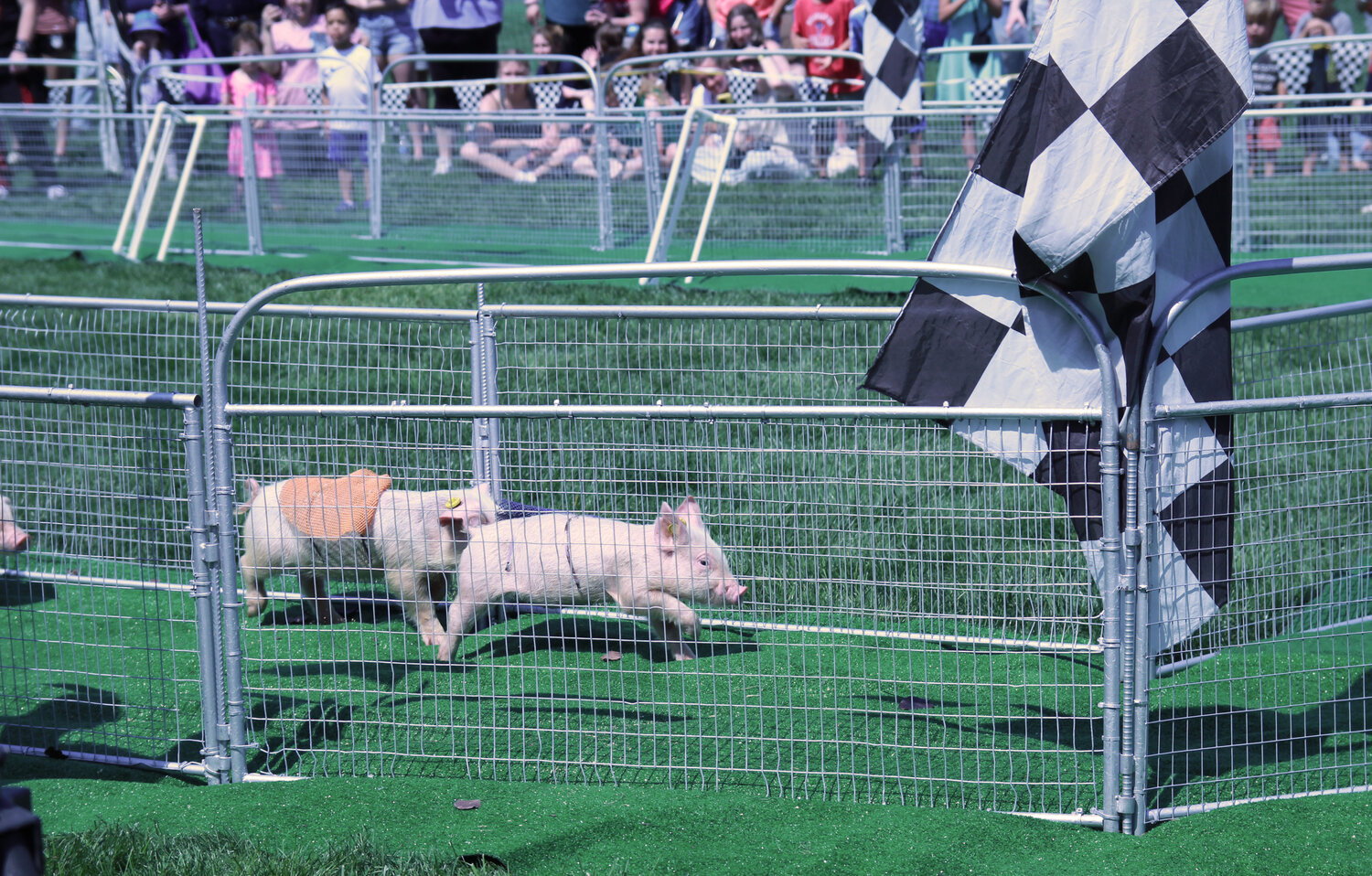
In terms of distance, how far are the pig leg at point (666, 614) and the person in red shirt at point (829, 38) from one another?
9.77m

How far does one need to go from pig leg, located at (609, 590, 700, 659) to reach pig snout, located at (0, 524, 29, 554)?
2.45 meters

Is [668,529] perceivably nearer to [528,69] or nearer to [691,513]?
[691,513]

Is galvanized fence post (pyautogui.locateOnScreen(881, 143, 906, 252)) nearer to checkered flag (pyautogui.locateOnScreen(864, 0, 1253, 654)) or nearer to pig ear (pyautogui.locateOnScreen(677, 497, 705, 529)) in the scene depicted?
pig ear (pyautogui.locateOnScreen(677, 497, 705, 529))

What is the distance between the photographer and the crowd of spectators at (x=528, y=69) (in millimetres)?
10805

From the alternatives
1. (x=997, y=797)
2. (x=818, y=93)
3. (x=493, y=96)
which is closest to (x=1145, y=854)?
(x=997, y=797)

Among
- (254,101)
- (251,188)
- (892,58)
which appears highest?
(254,101)

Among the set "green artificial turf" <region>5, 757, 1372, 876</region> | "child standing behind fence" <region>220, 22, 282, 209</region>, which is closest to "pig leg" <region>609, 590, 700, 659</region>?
"green artificial turf" <region>5, 757, 1372, 876</region>

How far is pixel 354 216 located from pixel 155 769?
8.47 meters

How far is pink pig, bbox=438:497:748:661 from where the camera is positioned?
4480 mm

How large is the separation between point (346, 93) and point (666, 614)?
10.5 meters

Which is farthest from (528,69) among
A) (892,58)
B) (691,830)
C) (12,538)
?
(691,830)

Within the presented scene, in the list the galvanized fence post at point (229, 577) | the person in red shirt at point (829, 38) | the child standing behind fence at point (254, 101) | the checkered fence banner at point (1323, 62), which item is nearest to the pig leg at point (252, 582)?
the galvanized fence post at point (229, 577)

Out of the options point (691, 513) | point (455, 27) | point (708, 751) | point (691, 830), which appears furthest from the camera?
point (455, 27)

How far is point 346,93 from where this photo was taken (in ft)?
44.2
